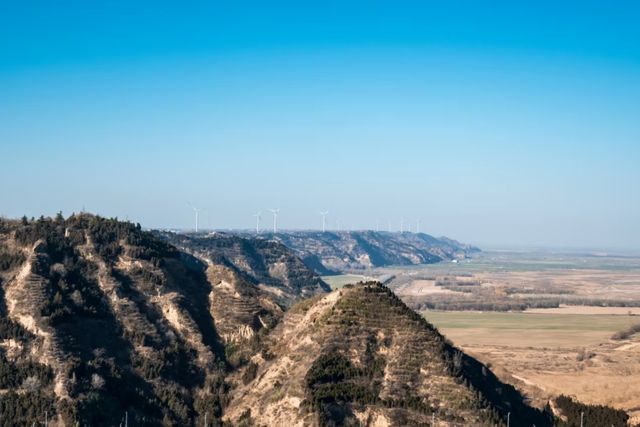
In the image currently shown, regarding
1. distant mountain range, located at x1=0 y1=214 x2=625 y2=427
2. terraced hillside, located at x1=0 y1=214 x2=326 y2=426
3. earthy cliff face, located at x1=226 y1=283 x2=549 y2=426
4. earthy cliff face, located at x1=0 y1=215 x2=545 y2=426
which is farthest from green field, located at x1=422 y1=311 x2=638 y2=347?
earthy cliff face, located at x1=226 y1=283 x2=549 y2=426

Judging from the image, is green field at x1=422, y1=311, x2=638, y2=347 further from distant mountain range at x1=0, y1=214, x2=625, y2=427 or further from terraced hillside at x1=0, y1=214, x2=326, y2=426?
distant mountain range at x1=0, y1=214, x2=625, y2=427

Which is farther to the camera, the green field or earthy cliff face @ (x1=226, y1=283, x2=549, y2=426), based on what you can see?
the green field

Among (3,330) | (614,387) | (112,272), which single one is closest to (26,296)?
(3,330)

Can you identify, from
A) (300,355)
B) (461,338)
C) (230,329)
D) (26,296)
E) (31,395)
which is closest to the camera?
(31,395)

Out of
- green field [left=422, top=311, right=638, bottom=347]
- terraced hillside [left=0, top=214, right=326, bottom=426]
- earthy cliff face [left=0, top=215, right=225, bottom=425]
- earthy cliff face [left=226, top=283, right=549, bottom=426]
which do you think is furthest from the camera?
green field [left=422, top=311, right=638, bottom=347]

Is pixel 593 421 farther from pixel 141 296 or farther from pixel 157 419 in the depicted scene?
pixel 141 296

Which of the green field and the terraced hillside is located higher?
the terraced hillside

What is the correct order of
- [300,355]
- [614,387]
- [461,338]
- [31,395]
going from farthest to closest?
[461,338] → [614,387] → [300,355] → [31,395]

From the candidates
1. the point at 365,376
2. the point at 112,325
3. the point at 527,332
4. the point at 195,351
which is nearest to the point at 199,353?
the point at 195,351
